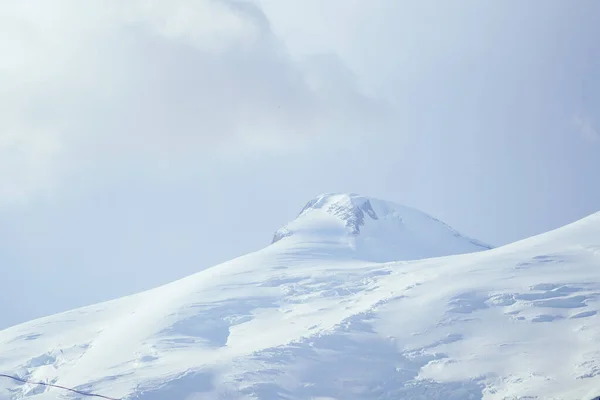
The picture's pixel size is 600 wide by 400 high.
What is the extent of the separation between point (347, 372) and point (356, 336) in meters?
11.6

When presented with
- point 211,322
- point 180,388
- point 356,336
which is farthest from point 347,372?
point 211,322

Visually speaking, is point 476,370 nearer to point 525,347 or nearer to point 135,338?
point 525,347

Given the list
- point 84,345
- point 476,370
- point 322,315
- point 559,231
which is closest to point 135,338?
point 84,345

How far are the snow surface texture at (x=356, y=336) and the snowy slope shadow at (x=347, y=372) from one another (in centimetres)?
26

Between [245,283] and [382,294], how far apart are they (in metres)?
36.8

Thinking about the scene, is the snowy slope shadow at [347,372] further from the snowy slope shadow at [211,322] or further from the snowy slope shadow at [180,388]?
the snowy slope shadow at [211,322]

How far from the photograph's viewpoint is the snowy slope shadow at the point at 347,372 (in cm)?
11975

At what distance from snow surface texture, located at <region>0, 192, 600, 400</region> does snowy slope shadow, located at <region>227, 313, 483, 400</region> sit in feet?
0.86

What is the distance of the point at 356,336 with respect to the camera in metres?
138

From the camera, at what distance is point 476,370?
4764 inches

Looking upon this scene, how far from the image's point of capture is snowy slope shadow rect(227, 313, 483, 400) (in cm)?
11975

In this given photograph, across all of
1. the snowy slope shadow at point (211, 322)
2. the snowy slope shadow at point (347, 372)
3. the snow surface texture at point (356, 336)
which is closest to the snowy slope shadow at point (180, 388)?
the snow surface texture at point (356, 336)

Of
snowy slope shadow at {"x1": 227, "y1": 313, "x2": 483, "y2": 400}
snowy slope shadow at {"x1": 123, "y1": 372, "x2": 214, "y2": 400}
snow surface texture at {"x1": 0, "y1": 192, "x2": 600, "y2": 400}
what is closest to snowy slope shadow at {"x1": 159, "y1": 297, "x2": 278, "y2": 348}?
snow surface texture at {"x1": 0, "y1": 192, "x2": 600, "y2": 400}

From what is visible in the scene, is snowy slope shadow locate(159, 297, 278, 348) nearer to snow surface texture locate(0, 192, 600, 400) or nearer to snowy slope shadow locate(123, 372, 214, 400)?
snow surface texture locate(0, 192, 600, 400)
